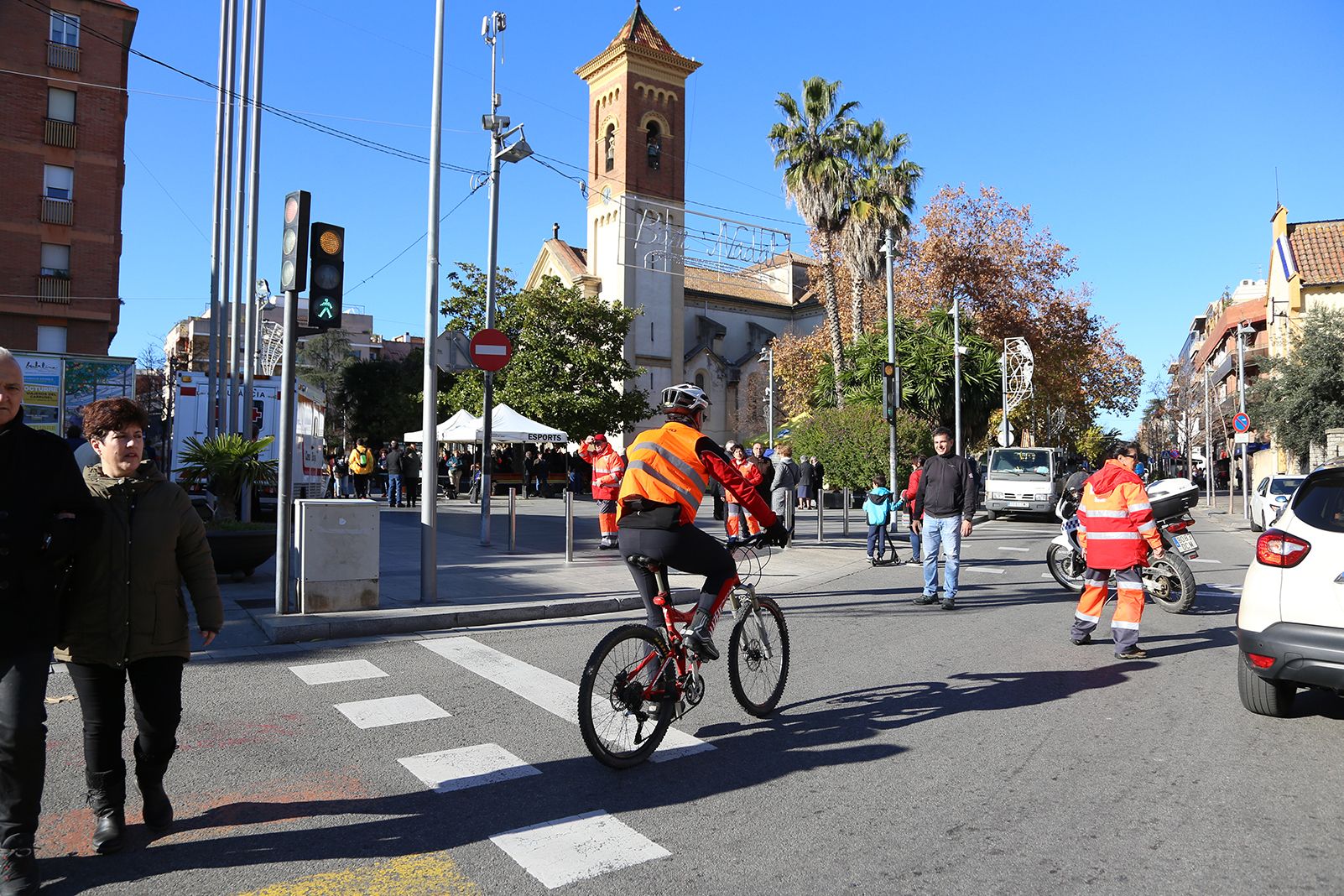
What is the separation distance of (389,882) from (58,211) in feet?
121

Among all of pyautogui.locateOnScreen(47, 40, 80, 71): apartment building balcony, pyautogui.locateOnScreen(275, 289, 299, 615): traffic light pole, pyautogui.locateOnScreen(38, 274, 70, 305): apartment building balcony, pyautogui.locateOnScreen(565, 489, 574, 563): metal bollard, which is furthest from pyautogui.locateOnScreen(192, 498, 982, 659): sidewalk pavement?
pyautogui.locateOnScreen(47, 40, 80, 71): apartment building balcony

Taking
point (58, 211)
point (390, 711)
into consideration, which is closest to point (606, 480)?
point (390, 711)

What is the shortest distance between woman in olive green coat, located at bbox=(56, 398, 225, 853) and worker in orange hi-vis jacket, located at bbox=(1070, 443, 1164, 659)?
621 cm

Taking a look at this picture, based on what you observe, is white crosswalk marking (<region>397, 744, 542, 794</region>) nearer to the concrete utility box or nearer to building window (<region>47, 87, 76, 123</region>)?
the concrete utility box

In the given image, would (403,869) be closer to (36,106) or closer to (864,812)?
(864,812)

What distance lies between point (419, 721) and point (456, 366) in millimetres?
7518

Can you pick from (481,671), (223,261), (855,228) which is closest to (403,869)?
(481,671)

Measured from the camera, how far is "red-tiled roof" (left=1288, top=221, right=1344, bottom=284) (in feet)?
131

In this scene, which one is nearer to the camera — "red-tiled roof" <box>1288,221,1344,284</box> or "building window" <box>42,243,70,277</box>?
"building window" <box>42,243,70,277</box>

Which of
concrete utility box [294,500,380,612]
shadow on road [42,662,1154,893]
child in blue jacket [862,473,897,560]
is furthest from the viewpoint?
child in blue jacket [862,473,897,560]

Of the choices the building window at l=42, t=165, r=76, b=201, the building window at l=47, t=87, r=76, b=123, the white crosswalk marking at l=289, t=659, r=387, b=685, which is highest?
the building window at l=47, t=87, r=76, b=123

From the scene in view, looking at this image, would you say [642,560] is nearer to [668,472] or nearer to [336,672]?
[668,472]

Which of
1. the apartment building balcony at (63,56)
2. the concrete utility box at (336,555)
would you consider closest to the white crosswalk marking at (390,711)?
the concrete utility box at (336,555)

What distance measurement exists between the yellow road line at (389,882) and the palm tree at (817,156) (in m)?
29.3
